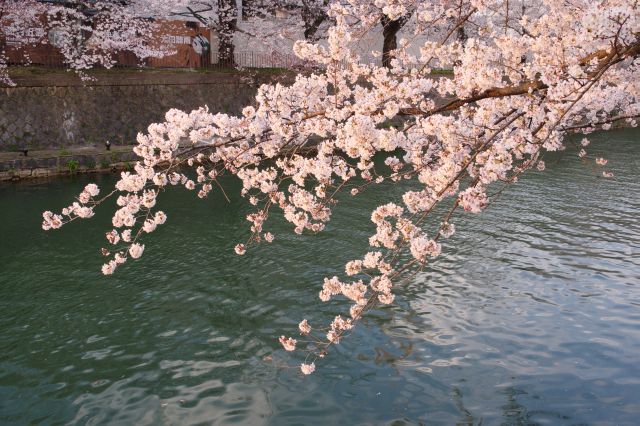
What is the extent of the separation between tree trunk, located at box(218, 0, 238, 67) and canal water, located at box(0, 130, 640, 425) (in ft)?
50.8

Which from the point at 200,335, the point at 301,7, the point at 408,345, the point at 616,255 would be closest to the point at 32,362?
the point at 200,335

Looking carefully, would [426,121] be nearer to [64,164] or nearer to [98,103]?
[64,164]

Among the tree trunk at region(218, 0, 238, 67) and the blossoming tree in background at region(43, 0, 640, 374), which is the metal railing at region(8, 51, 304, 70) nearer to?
the tree trunk at region(218, 0, 238, 67)

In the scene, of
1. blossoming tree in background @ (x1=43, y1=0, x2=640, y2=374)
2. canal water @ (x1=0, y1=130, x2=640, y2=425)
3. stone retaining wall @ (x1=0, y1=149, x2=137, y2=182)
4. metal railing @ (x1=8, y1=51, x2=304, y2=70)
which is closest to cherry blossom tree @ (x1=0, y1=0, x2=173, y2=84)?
metal railing @ (x1=8, y1=51, x2=304, y2=70)

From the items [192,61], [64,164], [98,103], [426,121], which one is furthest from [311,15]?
[426,121]

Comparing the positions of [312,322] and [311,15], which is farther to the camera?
[311,15]

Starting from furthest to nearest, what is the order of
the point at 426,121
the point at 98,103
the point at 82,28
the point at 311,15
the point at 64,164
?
the point at 311,15
the point at 82,28
the point at 98,103
the point at 64,164
the point at 426,121

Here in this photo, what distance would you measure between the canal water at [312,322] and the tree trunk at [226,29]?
15.5 m

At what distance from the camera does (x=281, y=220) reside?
15156mm

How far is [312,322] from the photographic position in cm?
939

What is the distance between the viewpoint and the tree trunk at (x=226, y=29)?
27922 mm

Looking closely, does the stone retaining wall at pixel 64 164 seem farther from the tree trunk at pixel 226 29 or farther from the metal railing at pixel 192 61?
the tree trunk at pixel 226 29

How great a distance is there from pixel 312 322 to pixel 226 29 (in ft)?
71.5

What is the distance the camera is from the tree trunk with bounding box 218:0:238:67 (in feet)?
91.6
